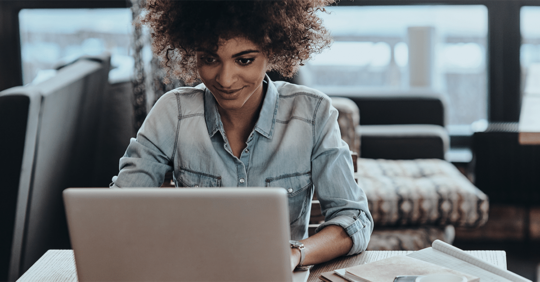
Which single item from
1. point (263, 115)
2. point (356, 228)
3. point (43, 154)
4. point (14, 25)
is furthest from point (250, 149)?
point (14, 25)

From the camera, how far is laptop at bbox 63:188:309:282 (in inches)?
22.6

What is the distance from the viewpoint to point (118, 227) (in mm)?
600

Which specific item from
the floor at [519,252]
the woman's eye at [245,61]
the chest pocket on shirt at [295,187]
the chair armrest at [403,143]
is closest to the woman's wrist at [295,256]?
the chest pocket on shirt at [295,187]

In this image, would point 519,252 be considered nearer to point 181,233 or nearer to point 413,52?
point 413,52

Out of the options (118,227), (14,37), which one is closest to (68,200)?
(118,227)

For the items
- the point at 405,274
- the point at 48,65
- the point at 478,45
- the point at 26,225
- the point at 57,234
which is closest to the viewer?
the point at 405,274

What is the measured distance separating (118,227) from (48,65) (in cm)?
335

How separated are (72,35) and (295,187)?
9.61 ft

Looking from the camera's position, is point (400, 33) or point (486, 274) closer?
point (486, 274)

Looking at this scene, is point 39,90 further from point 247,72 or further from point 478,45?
point 478,45

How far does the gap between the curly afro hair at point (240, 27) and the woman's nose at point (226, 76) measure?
0.04m

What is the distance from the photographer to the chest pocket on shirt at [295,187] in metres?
1.09

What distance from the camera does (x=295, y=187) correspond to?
3.61 ft

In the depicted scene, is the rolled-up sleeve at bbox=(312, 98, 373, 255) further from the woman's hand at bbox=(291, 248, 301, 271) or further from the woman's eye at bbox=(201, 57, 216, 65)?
the woman's eye at bbox=(201, 57, 216, 65)
